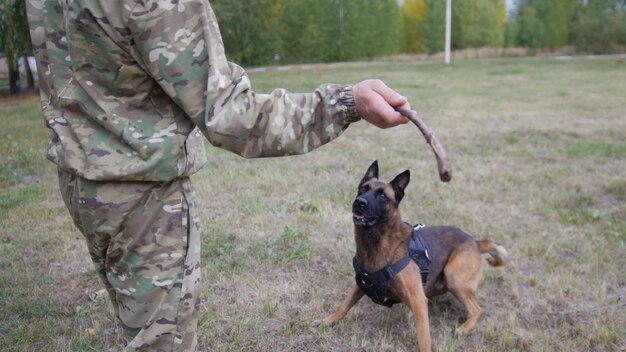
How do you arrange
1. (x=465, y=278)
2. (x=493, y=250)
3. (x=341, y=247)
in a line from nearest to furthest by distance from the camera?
(x=465, y=278) → (x=493, y=250) → (x=341, y=247)

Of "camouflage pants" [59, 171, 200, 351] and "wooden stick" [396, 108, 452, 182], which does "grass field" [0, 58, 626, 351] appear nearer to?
"camouflage pants" [59, 171, 200, 351]

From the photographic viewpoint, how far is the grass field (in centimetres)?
329

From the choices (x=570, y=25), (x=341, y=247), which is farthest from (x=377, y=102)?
(x=570, y=25)

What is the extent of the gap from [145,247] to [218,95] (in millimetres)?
523

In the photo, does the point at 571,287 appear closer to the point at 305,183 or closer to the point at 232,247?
the point at 232,247

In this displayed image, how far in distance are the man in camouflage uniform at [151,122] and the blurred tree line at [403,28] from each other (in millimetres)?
25620

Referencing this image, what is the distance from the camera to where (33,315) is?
3.42m

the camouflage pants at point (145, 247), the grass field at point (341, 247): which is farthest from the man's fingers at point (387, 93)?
the grass field at point (341, 247)

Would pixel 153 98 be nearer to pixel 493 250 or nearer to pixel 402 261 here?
pixel 402 261

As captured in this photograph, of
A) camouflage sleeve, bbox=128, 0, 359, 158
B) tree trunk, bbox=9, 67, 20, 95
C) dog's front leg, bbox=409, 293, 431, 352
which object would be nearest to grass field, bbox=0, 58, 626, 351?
dog's front leg, bbox=409, 293, 431, 352

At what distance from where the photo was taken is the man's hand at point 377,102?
4.72 ft

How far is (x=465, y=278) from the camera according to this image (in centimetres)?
351

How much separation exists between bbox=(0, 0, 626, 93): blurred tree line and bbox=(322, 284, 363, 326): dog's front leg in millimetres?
24282

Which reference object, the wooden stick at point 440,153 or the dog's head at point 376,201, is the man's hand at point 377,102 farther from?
the dog's head at point 376,201
